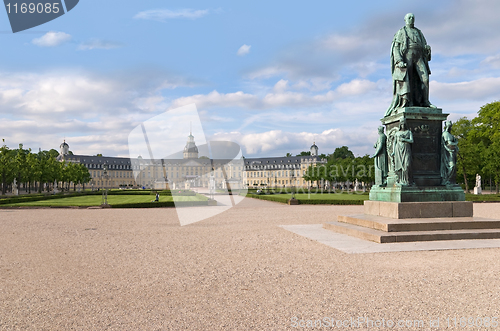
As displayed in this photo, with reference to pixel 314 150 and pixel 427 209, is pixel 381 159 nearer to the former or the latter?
pixel 427 209

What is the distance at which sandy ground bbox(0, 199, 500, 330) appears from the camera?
18.0 feet

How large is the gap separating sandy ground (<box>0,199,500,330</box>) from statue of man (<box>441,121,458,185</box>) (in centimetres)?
391

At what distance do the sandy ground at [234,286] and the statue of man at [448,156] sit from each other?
3912mm

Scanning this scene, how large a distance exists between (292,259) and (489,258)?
460 cm

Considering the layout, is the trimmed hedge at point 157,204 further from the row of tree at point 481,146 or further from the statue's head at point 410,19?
the row of tree at point 481,146

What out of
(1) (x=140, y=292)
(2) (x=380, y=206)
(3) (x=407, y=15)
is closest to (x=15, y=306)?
(1) (x=140, y=292)

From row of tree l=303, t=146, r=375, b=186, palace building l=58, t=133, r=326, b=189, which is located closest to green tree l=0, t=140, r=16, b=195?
row of tree l=303, t=146, r=375, b=186

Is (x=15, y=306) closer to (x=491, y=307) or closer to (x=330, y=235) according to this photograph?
(x=491, y=307)

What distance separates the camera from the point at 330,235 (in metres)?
13.2

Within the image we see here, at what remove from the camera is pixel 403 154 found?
13.2 metres

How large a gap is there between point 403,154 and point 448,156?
1.70 meters

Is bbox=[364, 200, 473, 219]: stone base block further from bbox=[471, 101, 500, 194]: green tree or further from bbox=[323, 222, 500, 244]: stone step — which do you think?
bbox=[471, 101, 500, 194]: green tree

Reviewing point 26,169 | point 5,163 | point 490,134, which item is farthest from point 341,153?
point 5,163

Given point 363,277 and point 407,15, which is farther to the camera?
point 407,15
